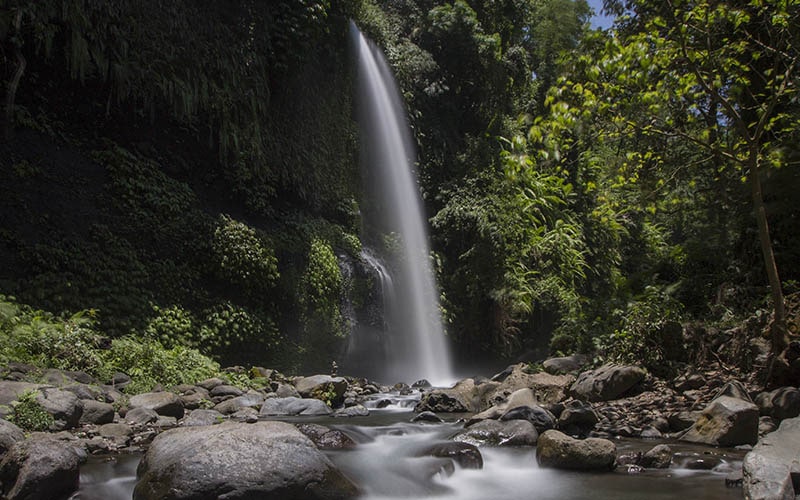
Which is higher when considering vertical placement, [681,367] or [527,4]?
[527,4]

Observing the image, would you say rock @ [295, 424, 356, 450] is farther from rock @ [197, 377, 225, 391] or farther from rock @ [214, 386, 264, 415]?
rock @ [197, 377, 225, 391]

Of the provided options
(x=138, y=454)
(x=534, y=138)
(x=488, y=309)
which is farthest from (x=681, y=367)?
(x=488, y=309)

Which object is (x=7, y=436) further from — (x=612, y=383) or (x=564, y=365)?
(x=564, y=365)

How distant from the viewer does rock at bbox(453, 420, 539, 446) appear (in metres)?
6.95

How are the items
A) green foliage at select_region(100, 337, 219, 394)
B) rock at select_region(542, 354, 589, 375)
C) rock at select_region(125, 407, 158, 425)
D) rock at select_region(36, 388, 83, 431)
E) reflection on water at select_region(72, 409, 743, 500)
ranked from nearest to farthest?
reflection on water at select_region(72, 409, 743, 500) < rock at select_region(36, 388, 83, 431) < rock at select_region(125, 407, 158, 425) < green foliage at select_region(100, 337, 219, 394) < rock at select_region(542, 354, 589, 375)

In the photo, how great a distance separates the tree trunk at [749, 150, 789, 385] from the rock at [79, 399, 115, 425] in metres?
8.27

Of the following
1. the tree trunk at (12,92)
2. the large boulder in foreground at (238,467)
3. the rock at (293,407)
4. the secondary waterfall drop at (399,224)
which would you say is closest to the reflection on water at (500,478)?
the large boulder in foreground at (238,467)

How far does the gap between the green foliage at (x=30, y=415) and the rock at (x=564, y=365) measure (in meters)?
8.38

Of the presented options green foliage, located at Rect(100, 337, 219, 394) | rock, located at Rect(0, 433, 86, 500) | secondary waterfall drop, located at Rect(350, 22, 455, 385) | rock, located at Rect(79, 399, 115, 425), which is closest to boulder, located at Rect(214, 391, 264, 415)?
green foliage, located at Rect(100, 337, 219, 394)

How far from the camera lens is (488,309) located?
59.1ft

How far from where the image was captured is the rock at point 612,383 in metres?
8.80

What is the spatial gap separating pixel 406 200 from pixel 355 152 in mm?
2308

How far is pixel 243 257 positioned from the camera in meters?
12.5

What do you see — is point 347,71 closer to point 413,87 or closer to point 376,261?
point 413,87
